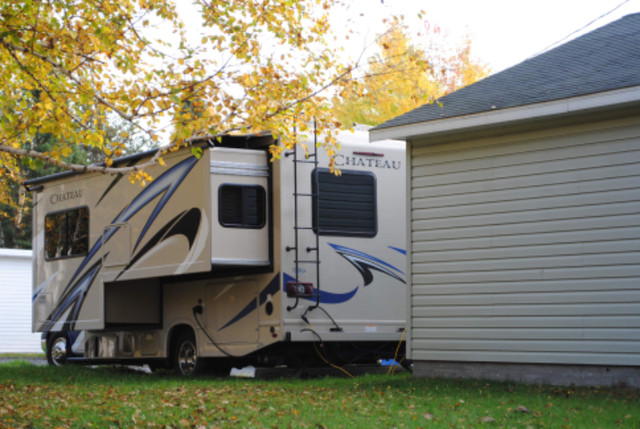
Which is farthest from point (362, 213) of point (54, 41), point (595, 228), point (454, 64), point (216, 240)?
point (454, 64)

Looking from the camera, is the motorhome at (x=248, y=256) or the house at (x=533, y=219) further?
the motorhome at (x=248, y=256)

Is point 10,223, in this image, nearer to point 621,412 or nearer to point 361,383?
point 361,383

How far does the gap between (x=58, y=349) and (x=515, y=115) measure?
10.3 m

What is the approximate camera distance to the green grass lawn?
796cm

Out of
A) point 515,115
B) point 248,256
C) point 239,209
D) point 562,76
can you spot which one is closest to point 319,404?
point 248,256

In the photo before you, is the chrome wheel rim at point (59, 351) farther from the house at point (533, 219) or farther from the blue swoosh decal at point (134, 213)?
the house at point (533, 219)

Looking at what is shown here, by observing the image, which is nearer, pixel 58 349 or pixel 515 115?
pixel 515 115

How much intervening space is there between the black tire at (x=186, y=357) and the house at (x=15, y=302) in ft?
48.8

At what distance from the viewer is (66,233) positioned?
1573 cm

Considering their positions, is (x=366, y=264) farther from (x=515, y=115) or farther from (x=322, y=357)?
(x=515, y=115)

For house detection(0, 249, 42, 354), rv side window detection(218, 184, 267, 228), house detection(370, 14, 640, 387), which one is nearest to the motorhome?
rv side window detection(218, 184, 267, 228)

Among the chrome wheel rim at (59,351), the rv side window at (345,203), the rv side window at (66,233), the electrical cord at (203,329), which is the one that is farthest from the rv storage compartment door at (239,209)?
the chrome wheel rim at (59,351)

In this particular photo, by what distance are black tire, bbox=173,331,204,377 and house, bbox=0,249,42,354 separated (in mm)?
14883

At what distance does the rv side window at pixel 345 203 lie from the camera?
12664 mm
